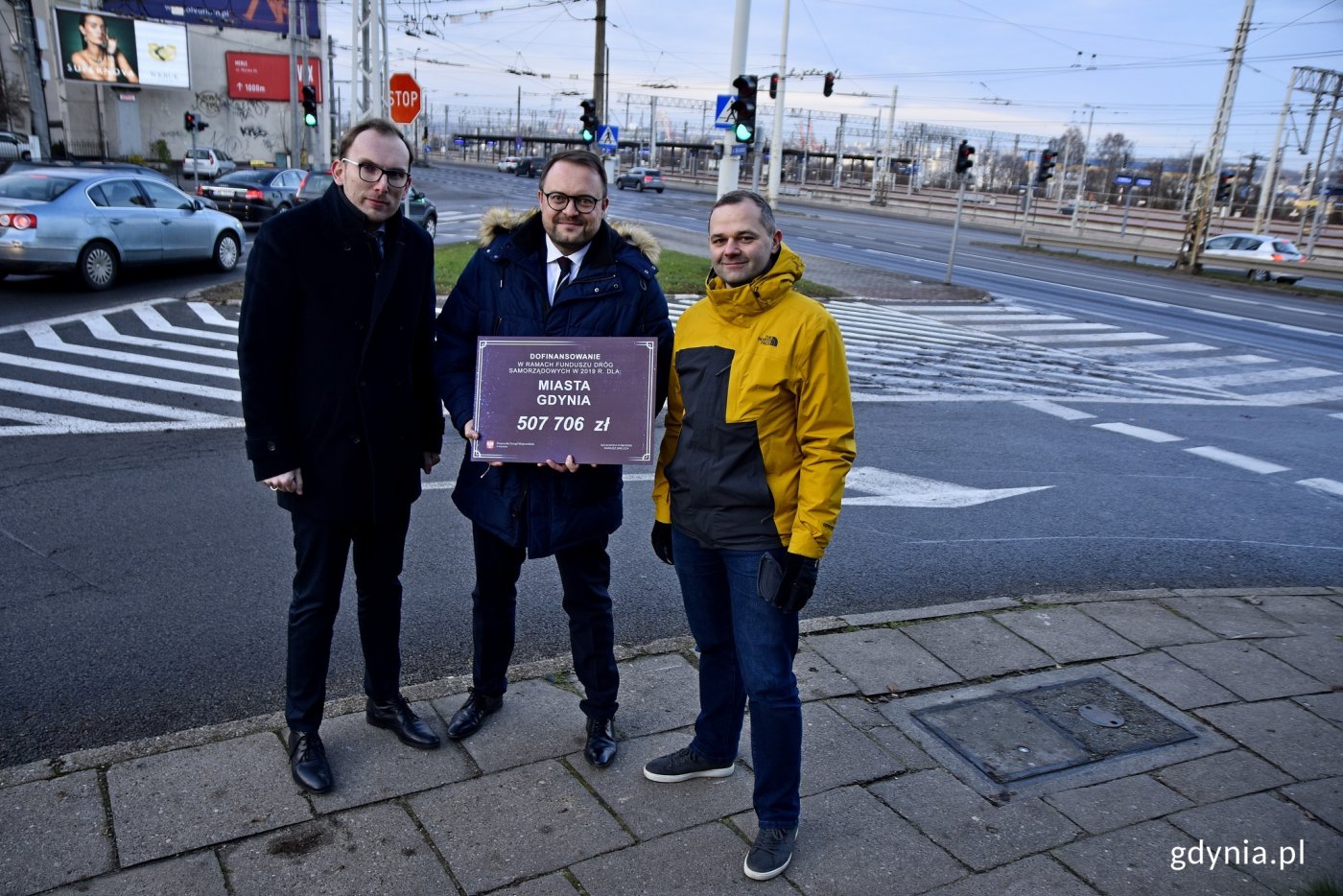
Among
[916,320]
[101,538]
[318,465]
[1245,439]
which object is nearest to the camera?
[318,465]

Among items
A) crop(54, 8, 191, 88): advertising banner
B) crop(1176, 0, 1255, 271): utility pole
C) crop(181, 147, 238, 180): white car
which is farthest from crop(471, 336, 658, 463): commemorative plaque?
crop(54, 8, 191, 88): advertising banner

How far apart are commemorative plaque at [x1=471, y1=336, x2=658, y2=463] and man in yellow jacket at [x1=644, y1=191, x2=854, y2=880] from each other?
0.49ft

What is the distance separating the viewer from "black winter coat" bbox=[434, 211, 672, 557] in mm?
3307

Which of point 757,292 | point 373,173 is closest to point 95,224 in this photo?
point 373,173

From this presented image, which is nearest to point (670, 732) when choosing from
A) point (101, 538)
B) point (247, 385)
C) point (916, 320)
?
point (247, 385)

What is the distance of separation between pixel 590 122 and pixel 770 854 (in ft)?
94.6

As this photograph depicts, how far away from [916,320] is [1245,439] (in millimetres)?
7396

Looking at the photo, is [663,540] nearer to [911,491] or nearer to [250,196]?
[911,491]

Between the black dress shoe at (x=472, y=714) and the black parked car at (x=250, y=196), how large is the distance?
70.2 feet

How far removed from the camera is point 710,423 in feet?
9.86

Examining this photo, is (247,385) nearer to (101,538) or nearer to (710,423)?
(710,423)

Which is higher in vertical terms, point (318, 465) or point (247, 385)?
point (247, 385)

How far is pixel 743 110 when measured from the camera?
15758 millimetres
